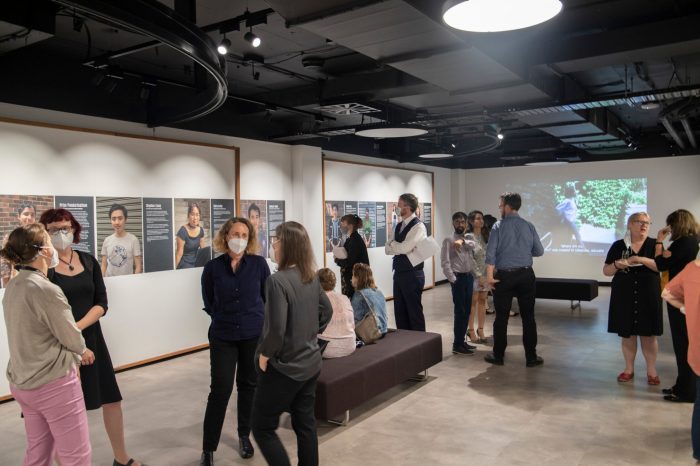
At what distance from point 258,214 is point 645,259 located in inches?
196

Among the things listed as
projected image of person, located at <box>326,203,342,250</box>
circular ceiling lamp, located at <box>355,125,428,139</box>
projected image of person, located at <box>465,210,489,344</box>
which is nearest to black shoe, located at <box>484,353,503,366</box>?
projected image of person, located at <box>465,210,489,344</box>

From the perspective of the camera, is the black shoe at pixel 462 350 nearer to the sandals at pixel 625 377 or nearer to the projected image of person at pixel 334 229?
the sandals at pixel 625 377

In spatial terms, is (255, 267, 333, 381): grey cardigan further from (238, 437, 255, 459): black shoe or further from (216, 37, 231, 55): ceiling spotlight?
(216, 37, 231, 55): ceiling spotlight

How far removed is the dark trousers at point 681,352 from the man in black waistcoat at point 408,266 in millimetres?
2210

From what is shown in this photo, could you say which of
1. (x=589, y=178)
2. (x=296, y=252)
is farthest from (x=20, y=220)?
(x=589, y=178)

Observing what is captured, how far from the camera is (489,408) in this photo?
4.54 metres

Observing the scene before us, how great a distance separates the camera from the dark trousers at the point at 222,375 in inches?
131

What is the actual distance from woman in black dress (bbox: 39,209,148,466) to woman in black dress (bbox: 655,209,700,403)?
420 centimetres

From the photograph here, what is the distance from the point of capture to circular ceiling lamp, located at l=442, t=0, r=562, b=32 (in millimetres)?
2641

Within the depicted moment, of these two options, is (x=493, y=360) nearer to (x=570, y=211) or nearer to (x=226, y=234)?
(x=226, y=234)

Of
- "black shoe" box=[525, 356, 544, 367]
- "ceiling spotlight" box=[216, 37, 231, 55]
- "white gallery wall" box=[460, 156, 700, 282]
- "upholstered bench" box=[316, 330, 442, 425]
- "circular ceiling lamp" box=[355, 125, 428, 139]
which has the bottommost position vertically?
"black shoe" box=[525, 356, 544, 367]

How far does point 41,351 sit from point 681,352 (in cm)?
457

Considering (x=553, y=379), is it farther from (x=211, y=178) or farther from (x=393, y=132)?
(x=211, y=178)

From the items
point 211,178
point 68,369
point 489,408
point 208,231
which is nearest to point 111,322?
point 208,231
